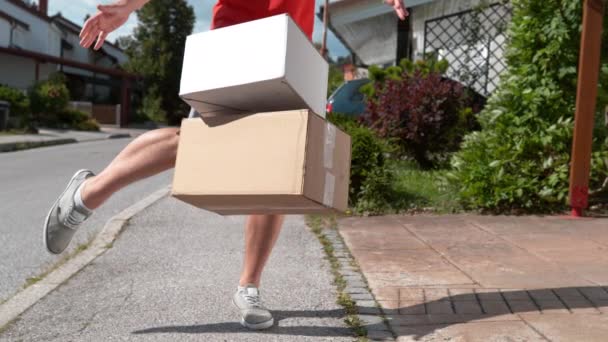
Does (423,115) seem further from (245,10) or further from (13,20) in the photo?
(13,20)

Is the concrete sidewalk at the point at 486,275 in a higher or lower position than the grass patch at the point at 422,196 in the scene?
lower

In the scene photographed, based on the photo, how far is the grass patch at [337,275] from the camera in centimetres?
310

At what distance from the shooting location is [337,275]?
4090 millimetres

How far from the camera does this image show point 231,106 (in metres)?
2.78

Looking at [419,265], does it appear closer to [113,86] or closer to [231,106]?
[231,106]

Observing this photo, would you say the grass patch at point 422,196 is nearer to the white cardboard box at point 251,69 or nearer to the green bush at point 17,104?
the white cardboard box at point 251,69

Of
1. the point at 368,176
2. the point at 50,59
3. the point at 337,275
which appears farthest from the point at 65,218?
the point at 50,59

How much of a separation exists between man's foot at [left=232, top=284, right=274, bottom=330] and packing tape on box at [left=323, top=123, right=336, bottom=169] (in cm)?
79

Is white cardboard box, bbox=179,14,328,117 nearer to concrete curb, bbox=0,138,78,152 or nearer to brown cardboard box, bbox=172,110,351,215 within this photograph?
brown cardboard box, bbox=172,110,351,215

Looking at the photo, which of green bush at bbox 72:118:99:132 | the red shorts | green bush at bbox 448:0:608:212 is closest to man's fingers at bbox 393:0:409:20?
the red shorts

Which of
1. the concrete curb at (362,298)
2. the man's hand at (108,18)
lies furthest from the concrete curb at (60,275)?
the concrete curb at (362,298)

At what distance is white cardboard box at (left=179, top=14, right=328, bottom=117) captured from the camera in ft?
8.25

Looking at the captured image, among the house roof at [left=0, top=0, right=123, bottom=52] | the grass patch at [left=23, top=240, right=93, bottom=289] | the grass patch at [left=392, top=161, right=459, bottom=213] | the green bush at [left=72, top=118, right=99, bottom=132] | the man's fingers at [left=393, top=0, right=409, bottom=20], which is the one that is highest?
the house roof at [left=0, top=0, right=123, bottom=52]

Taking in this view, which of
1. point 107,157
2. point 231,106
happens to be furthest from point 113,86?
point 231,106
